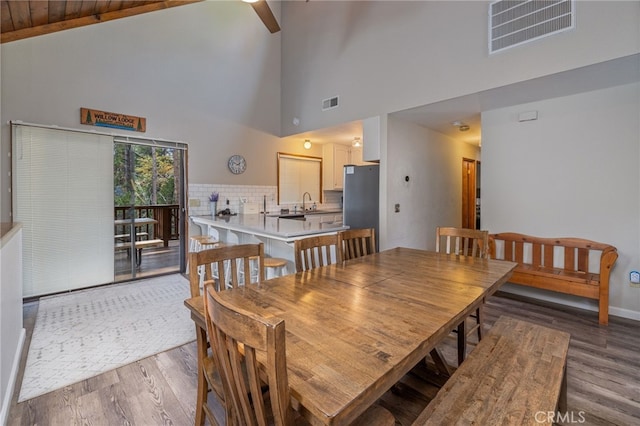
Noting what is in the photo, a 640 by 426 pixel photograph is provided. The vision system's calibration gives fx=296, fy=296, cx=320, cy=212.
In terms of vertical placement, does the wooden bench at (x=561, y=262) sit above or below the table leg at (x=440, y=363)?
above

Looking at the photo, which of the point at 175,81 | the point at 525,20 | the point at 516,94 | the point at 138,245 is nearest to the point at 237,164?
the point at 175,81

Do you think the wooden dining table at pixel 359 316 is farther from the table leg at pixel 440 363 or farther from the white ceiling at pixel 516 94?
the white ceiling at pixel 516 94

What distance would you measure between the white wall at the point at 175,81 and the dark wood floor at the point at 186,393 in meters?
2.79

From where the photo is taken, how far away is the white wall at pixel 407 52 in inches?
98.7

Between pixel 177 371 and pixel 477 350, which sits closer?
pixel 477 350

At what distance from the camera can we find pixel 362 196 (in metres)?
4.29

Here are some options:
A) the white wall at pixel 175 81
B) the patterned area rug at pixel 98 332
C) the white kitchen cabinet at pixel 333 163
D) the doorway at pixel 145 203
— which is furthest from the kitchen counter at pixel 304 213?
the patterned area rug at pixel 98 332

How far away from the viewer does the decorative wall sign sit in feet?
12.5

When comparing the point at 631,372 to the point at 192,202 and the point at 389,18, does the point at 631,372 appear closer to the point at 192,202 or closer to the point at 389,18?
the point at 389,18

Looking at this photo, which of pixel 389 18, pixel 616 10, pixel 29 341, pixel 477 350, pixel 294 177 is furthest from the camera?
pixel 294 177

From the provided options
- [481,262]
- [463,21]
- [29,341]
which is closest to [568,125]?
[463,21]

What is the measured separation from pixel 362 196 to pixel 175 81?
334 cm

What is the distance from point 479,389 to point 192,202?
453cm

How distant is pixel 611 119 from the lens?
297 centimetres
